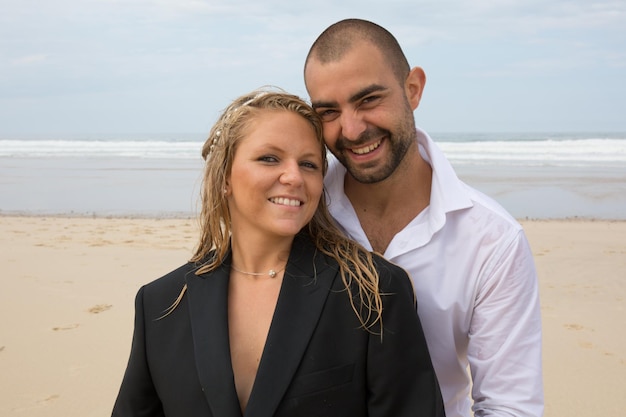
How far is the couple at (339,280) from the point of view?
220cm

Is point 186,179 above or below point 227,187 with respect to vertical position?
below

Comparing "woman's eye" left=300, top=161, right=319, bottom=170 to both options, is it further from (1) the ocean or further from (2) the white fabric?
(1) the ocean

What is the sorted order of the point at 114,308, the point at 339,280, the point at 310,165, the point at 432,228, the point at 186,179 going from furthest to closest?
the point at 186,179 < the point at 114,308 < the point at 432,228 < the point at 310,165 < the point at 339,280

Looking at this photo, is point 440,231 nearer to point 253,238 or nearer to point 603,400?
point 253,238

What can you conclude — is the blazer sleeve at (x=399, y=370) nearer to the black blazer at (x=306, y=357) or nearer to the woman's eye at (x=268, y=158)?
the black blazer at (x=306, y=357)

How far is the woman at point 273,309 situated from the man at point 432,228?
34 cm

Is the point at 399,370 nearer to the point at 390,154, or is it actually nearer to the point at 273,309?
the point at 273,309

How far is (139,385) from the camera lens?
7.88 ft

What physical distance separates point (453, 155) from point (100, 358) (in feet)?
72.1

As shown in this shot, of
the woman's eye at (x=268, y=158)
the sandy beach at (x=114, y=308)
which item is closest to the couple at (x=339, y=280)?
the woman's eye at (x=268, y=158)

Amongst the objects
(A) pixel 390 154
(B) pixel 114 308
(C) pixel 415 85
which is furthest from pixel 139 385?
(B) pixel 114 308

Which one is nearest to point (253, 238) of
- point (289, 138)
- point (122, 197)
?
point (289, 138)

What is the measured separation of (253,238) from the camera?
97.3 inches

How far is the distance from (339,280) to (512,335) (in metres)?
0.79
